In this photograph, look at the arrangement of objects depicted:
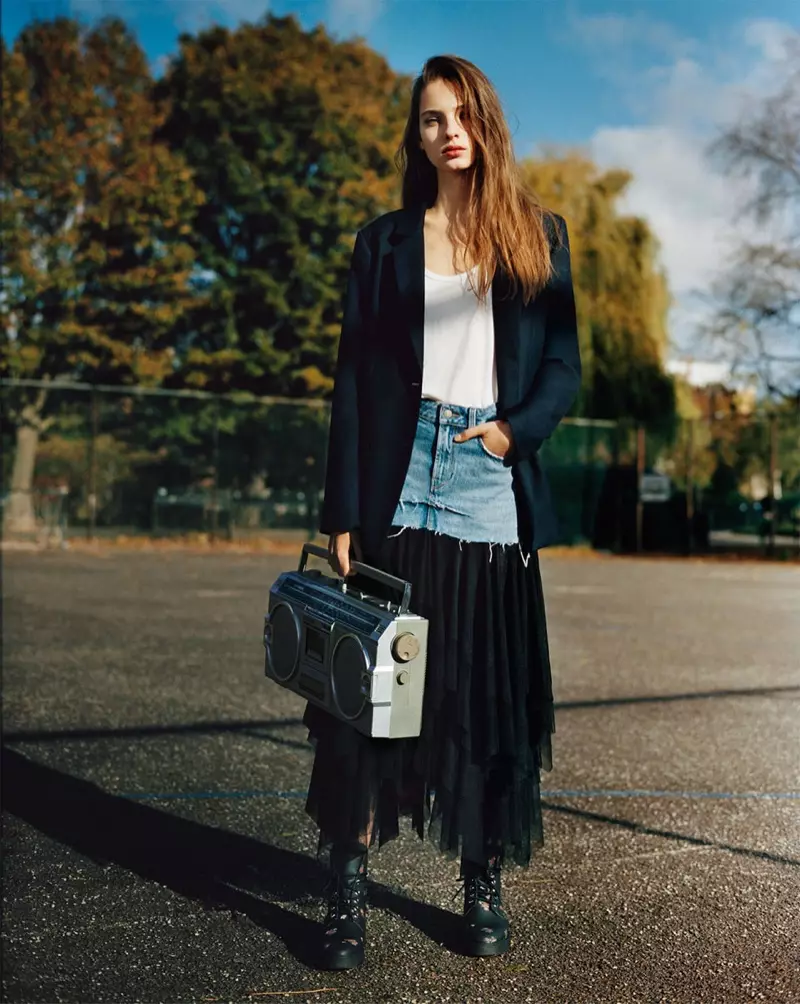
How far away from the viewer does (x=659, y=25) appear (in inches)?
112

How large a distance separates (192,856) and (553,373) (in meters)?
1.59

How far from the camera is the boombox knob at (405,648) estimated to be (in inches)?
92.7

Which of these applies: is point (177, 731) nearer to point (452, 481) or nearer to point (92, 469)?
point (452, 481)

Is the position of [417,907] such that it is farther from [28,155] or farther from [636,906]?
[28,155]

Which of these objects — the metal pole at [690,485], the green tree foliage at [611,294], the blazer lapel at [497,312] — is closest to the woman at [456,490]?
the blazer lapel at [497,312]

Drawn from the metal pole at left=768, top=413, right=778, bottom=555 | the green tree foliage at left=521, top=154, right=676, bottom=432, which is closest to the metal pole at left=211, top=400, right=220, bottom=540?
the green tree foliage at left=521, top=154, right=676, bottom=432

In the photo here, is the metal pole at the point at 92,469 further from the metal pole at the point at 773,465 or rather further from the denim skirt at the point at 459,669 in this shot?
the denim skirt at the point at 459,669

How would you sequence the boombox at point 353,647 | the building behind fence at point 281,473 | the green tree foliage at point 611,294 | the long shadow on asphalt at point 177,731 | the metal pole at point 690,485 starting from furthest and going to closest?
1. the green tree foliage at point 611,294
2. the metal pole at point 690,485
3. the building behind fence at point 281,473
4. the long shadow on asphalt at point 177,731
5. the boombox at point 353,647

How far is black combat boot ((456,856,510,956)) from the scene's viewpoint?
101 inches

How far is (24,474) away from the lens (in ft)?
60.1

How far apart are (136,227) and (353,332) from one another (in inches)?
802

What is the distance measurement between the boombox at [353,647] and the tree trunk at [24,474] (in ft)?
52.3

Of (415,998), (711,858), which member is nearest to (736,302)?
(711,858)

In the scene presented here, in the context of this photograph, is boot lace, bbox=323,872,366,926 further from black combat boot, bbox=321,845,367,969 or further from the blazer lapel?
the blazer lapel
